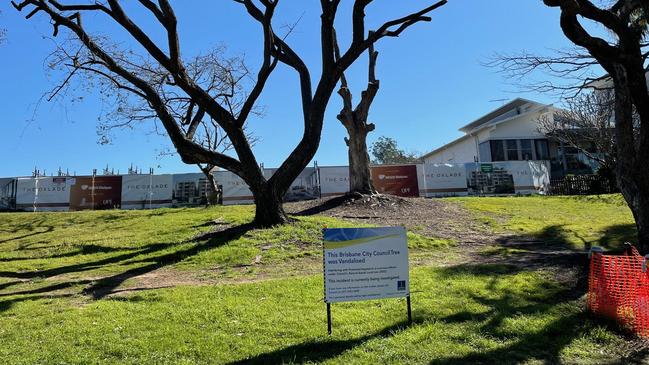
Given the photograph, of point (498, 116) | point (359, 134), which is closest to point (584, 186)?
point (498, 116)

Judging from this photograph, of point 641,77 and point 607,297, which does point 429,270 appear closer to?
point 607,297

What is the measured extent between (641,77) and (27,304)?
34.7ft

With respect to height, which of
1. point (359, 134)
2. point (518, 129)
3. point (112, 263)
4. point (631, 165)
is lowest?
point (112, 263)

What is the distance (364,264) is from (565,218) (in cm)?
1444

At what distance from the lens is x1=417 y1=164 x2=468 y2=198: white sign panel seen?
29.1 meters

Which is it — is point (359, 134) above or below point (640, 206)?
above

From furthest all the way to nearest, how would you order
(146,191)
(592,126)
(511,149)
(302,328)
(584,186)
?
(511,149) → (584,186) → (146,191) → (592,126) → (302,328)

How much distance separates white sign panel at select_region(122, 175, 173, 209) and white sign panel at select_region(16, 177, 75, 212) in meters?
3.07

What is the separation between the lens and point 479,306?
695cm

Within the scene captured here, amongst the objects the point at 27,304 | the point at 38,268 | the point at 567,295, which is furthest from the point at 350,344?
the point at 38,268

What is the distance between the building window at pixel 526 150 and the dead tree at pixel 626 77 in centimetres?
2766

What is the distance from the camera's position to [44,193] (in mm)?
27531

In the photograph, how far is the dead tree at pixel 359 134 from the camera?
1895 centimetres

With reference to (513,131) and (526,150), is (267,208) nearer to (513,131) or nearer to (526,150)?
(513,131)
